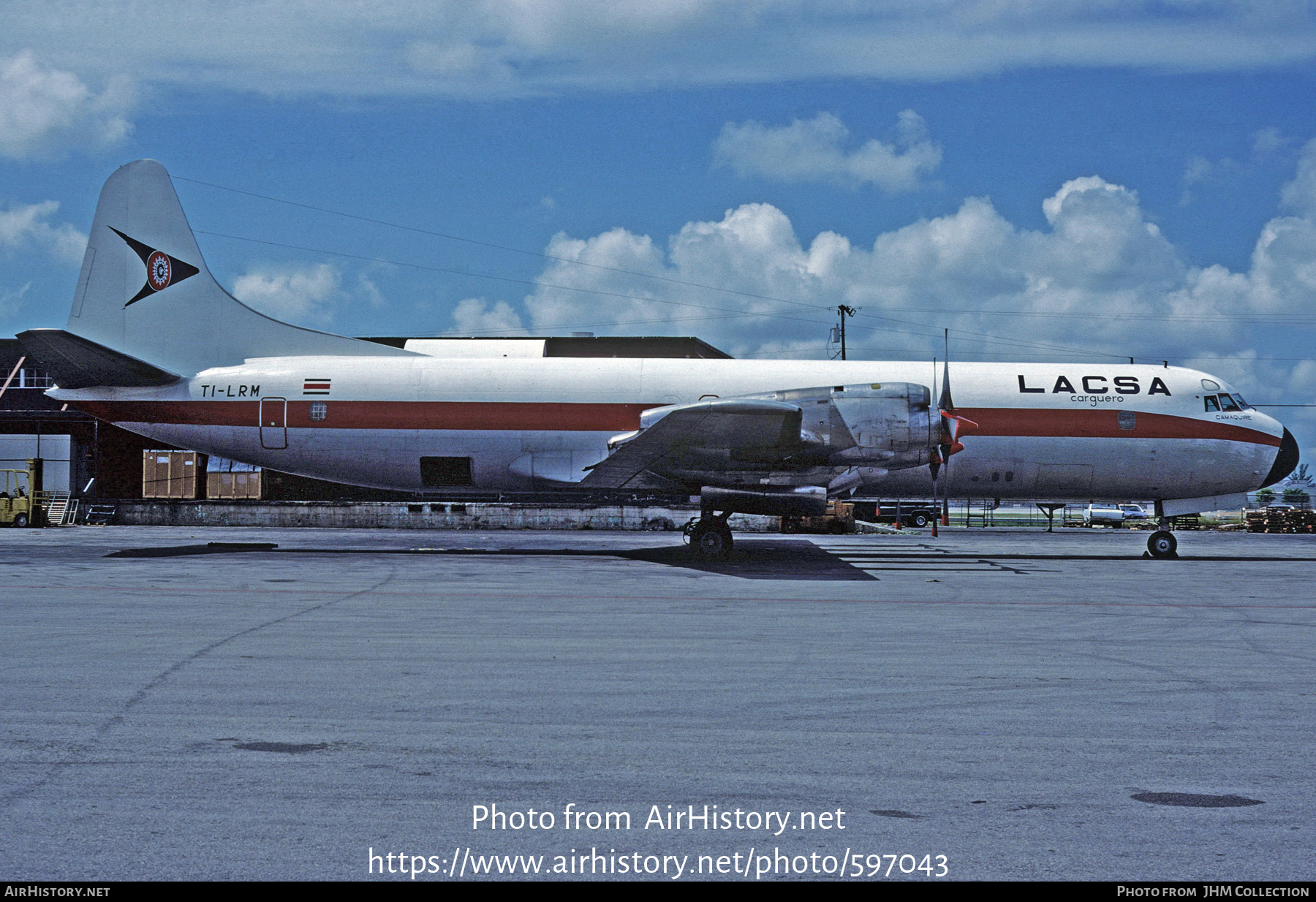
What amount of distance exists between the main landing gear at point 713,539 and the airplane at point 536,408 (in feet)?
0.19

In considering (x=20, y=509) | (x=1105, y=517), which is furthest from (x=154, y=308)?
(x=1105, y=517)

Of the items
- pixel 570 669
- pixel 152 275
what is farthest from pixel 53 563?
pixel 570 669

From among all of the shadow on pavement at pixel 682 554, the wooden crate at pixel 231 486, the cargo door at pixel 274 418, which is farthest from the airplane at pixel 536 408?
the wooden crate at pixel 231 486

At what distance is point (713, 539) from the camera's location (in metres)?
24.0

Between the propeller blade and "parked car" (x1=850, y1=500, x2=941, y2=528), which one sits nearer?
the propeller blade

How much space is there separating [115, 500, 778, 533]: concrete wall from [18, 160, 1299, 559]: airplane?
1761 centimetres

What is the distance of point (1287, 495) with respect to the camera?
219 ft

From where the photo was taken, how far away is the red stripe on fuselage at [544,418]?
990 inches

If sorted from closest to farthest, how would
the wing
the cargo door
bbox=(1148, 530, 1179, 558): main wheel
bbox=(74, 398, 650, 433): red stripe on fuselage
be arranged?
the wing < bbox=(74, 398, 650, 433): red stripe on fuselage < the cargo door < bbox=(1148, 530, 1179, 558): main wheel

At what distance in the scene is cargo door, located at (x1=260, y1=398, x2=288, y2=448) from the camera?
25625 mm

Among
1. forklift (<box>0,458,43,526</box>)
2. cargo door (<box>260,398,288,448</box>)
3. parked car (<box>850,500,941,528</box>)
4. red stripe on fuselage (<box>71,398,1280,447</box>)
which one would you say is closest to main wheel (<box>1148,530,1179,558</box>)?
red stripe on fuselage (<box>71,398,1280,447</box>)

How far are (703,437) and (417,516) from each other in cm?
2574

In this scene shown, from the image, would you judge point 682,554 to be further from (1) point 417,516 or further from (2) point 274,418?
(1) point 417,516

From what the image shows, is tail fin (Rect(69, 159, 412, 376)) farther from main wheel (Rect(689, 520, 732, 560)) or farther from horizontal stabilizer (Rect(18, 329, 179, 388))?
main wheel (Rect(689, 520, 732, 560))
